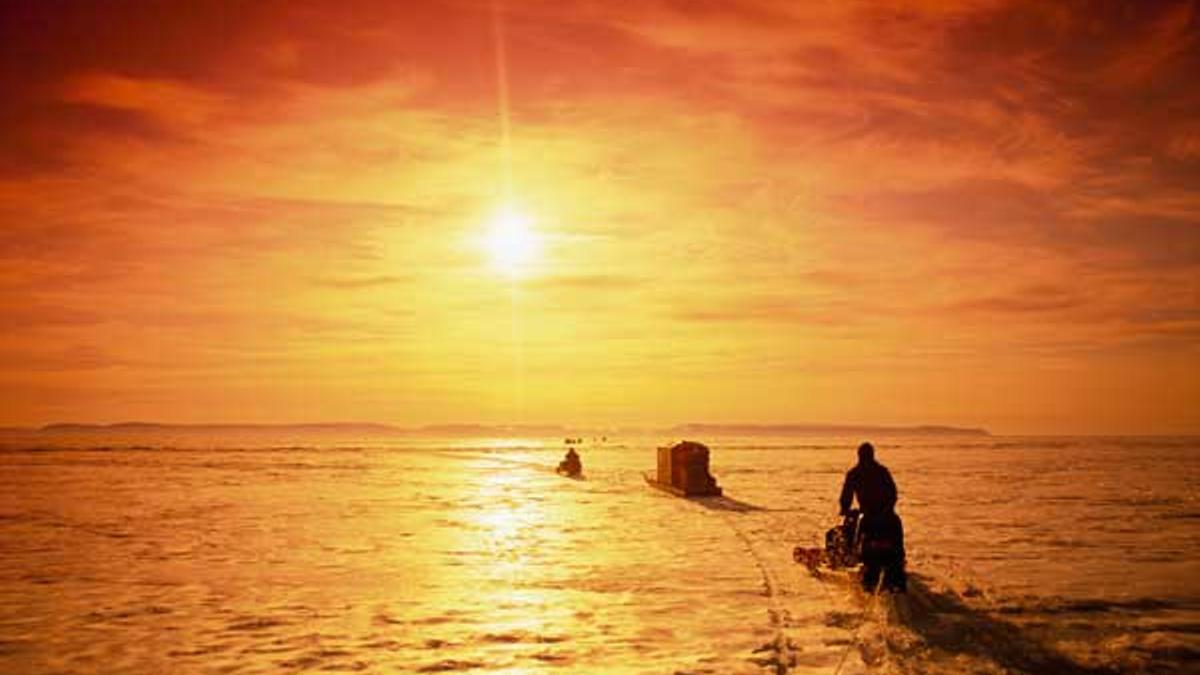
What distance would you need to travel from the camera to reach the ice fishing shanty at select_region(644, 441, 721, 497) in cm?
3122

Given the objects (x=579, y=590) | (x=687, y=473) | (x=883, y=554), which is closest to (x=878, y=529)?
(x=883, y=554)

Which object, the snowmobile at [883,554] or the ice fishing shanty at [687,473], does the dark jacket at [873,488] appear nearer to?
the snowmobile at [883,554]

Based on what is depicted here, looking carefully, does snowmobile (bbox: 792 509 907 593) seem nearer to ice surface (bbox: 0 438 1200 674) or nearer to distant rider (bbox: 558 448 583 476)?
ice surface (bbox: 0 438 1200 674)

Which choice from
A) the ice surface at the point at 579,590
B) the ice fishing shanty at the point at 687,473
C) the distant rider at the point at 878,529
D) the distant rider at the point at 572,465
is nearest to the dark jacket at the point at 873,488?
the distant rider at the point at 878,529

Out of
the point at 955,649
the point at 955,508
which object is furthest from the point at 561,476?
the point at 955,649

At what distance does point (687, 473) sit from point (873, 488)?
62.6 ft

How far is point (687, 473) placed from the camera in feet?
103

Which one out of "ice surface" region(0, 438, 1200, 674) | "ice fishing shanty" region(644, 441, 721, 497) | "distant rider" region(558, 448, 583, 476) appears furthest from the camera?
"distant rider" region(558, 448, 583, 476)

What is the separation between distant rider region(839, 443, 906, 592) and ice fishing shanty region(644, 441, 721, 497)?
1851cm

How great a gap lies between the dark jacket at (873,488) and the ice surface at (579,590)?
1159 millimetres

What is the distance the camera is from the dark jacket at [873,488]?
1254cm

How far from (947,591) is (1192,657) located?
372cm

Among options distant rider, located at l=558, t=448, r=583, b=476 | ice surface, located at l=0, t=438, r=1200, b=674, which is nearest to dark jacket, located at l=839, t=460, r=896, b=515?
ice surface, located at l=0, t=438, r=1200, b=674

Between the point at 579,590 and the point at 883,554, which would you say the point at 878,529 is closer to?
the point at 883,554
